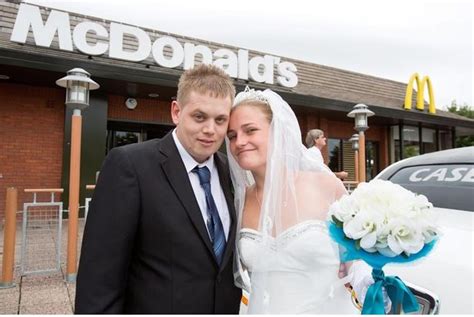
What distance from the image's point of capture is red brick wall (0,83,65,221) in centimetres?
909

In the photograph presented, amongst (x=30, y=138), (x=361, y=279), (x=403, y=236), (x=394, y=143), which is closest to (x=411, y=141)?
(x=394, y=143)

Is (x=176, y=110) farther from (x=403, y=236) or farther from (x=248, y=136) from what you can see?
(x=403, y=236)

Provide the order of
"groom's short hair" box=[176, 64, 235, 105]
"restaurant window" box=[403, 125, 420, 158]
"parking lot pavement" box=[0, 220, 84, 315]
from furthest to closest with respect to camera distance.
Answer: "restaurant window" box=[403, 125, 420, 158] → "parking lot pavement" box=[0, 220, 84, 315] → "groom's short hair" box=[176, 64, 235, 105]

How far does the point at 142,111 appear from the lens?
35.4 feet

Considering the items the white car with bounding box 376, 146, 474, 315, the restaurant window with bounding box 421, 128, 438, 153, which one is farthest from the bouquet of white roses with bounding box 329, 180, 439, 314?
the restaurant window with bounding box 421, 128, 438, 153

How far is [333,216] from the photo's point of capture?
1.53 meters

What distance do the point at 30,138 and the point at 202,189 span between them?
918 cm

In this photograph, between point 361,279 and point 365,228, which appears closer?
point 365,228

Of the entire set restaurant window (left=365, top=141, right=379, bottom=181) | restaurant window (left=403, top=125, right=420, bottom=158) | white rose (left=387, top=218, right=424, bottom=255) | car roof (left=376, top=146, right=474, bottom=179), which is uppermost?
restaurant window (left=403, top=125, right=420, bottom=158)

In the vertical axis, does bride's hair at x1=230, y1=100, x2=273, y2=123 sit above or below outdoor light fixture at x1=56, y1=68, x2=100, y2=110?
below

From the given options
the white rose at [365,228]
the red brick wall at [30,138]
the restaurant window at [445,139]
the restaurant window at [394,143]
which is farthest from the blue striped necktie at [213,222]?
the restaurant window at [445,139]

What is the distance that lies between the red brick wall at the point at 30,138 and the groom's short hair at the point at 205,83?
8815 millimetres

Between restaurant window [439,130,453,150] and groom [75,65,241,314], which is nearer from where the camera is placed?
groom [75,65,241,314]

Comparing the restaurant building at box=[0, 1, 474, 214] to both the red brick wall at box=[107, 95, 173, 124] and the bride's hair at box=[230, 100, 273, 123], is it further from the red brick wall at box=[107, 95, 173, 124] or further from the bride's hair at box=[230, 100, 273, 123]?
the bride's hair at box=[230, 100, 273, 123]
